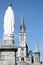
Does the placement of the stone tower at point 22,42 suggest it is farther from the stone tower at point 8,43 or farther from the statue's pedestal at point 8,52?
the statue's pedestal at point 8,52

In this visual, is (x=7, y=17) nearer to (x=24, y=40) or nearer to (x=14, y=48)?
(x=14, y=48)

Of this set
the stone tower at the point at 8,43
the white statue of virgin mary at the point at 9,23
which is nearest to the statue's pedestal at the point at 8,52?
the stone tower at the point at 8,43

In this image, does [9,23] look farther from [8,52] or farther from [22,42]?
[22,42]

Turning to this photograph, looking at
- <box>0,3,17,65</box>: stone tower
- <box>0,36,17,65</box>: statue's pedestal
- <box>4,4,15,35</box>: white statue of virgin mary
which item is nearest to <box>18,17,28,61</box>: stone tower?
<box>4,4,15,35</box>: white statue of virgin mary

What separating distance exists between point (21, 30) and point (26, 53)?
1033 cm

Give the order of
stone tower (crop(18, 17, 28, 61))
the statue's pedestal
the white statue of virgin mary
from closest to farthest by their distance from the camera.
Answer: the statue's pedestal → the white statue of virgin mary → stone tower (crop(18, 17, 28, 61))

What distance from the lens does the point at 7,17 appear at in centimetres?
1734

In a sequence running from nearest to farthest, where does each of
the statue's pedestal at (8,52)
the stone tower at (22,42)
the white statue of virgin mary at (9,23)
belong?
the statue's pedestal at (8,52), the white statue of virgin mary at (9,23), the stone tower at (22,42)

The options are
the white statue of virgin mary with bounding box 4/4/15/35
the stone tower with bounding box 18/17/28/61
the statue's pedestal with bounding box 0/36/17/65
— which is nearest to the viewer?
the statue's pedestal with bounding box 0/36/17/65

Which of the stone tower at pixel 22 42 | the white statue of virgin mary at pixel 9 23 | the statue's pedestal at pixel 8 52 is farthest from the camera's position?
the stone tower at pixel 22 42

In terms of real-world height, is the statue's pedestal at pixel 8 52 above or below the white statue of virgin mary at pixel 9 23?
below

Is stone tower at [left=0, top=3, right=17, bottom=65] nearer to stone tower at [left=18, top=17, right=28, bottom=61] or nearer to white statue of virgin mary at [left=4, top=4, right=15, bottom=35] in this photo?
white statue of virgin mary at [left=4, top=4, right=15, bottom=35]

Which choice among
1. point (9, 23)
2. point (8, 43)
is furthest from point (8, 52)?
point (9, 23)

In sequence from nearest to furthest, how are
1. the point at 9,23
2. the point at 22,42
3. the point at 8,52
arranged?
the point at 8,52
the point at 9,23
the point at 22,42
